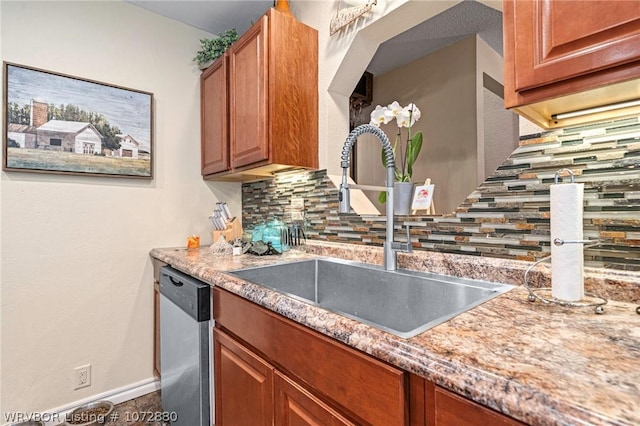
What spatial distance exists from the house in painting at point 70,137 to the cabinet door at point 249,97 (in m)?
0.83

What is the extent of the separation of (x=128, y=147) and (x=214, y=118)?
58 cm

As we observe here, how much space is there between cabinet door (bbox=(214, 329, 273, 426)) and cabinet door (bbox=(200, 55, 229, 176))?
124cm

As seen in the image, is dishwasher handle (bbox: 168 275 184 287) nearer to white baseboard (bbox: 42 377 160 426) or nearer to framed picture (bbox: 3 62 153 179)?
framed picture (bbox: 3 62 153 179)

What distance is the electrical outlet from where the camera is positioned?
1859mm

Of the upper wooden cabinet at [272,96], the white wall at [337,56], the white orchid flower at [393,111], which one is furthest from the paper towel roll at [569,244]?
the upper wooden cabinet at [272,96]

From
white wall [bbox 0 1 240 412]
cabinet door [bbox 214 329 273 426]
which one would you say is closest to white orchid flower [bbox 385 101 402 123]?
cabinet door [bbox 214 329 273 426]

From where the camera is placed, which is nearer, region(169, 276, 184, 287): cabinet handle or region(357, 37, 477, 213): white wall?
region(169, 276, 184, 287): cabinet handle

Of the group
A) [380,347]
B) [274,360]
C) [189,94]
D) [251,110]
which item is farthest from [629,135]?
[189,94]

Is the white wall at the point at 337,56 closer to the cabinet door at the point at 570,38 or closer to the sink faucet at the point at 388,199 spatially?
the sink faucet at the point at 388,199

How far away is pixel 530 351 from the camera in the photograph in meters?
0.53

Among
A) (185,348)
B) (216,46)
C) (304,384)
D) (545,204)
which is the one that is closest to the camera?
(304,384)

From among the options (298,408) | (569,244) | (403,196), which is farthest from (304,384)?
(403,196)

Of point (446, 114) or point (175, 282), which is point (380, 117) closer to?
point (446, 114)

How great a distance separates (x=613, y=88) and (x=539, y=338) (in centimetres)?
58
